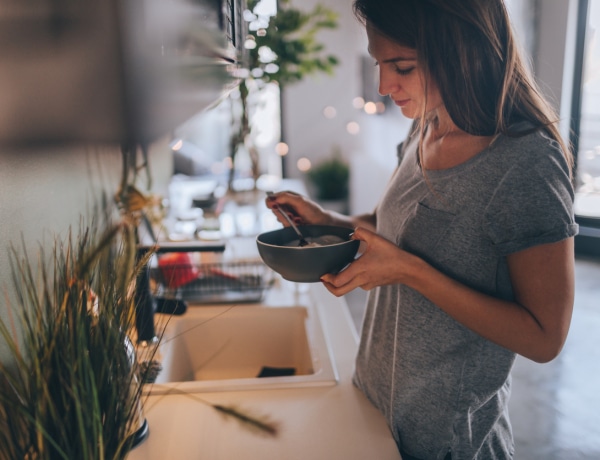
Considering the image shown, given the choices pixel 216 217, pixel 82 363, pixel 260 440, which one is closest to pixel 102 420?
pixel 82 363

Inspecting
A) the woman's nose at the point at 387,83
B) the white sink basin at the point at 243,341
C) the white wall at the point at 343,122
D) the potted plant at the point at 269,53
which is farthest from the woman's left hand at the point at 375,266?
the white wall at the point at 343,122

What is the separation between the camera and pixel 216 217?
8.87ft

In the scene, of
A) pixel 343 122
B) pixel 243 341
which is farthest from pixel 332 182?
pixel 243 341

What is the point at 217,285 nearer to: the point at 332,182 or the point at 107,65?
the point at 107,65

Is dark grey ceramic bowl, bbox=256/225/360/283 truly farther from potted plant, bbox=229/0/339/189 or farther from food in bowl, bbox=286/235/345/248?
potted plant, bbox=229/0/339/189

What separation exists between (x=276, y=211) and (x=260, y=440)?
1.58 ft

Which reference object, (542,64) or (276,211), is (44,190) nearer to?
(276,211)

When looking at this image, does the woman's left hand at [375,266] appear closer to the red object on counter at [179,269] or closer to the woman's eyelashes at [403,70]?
the woman's eyelashes at [403,70]

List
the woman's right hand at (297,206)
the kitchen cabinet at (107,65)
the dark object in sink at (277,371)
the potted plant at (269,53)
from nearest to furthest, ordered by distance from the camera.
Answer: the kitchen cabinet at (107,65) → the woman's right hand at (297,206) → the dark object in sink at (277,371) → the potted plant at (269,53)

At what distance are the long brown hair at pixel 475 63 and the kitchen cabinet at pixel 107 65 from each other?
43cm

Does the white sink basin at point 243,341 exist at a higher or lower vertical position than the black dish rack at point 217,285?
lower

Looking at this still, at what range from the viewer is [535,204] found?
75cm

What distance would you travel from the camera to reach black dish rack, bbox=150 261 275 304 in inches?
62.3

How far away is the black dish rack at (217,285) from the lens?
1.58 metres
